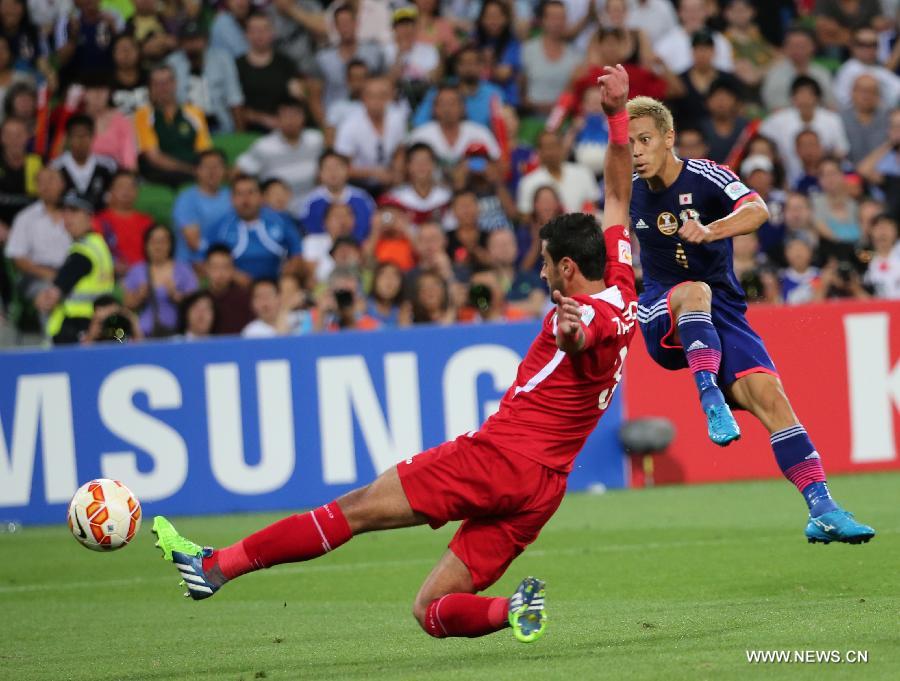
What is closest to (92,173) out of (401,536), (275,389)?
(275,389)

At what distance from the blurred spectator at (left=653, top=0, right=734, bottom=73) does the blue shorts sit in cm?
1072

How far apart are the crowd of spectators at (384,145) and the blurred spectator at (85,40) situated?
0.12ft

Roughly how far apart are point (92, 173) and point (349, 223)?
307cm

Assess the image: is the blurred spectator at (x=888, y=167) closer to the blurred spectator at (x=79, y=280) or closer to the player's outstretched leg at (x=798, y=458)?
the blurred spectator at (x=79, y=280)

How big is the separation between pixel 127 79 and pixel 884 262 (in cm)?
879

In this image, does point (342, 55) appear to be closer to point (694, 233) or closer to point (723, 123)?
point (723, 123)

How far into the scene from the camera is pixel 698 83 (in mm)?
18266

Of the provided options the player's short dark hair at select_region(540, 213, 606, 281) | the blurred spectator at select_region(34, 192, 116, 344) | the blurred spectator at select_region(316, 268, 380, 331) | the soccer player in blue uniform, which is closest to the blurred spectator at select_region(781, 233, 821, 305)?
the blurred spectator at select_region(316, 268, 380, 331)

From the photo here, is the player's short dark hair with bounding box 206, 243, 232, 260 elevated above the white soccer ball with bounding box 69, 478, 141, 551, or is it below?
above

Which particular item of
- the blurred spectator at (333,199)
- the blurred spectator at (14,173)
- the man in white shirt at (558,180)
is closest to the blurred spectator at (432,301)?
the blurred spectator at (333,199)

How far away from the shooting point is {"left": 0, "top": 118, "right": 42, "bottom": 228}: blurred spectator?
1712cm

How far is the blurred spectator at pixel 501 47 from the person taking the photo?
18969 mm

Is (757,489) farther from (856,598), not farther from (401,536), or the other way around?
(856,598)

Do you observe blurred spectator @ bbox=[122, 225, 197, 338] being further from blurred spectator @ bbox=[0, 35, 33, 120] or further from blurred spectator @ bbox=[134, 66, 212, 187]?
blurred spectator @ bbox=[0, 35, 33, 120]
